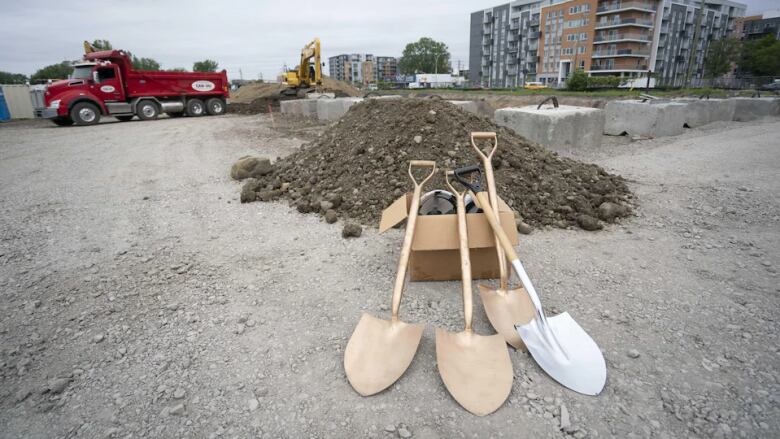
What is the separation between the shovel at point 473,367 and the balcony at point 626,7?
63.8 metres

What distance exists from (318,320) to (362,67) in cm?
15225

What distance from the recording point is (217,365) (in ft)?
7.46

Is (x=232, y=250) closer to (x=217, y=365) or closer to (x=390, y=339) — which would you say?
(x=217, y=365)

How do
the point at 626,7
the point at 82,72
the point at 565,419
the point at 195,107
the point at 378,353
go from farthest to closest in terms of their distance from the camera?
the point at 626,7, the point at 195,107, the point at 82,72, the point at 378,353, the point at 565,419

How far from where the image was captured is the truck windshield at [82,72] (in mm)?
14781

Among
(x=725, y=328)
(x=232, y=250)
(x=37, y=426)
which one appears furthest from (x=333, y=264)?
(x=725, y=328)

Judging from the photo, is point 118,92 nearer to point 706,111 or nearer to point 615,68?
point 706,111

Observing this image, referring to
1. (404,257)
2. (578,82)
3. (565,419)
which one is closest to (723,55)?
(578,82)

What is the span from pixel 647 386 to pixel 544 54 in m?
69.5

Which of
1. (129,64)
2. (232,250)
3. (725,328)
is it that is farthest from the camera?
(129,64)

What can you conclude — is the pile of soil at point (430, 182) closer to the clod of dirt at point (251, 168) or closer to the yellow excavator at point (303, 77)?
the clod of dirt at point (251, 168)

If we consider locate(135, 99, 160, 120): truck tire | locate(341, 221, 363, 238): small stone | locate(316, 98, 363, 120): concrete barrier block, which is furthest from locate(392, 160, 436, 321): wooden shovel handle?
locate(135, 99, 160, 120): truck tire

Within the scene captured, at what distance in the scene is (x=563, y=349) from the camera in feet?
7.09

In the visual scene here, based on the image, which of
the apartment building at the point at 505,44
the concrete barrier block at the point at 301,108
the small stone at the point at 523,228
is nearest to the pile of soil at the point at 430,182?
the small stone at the point at 523,228
